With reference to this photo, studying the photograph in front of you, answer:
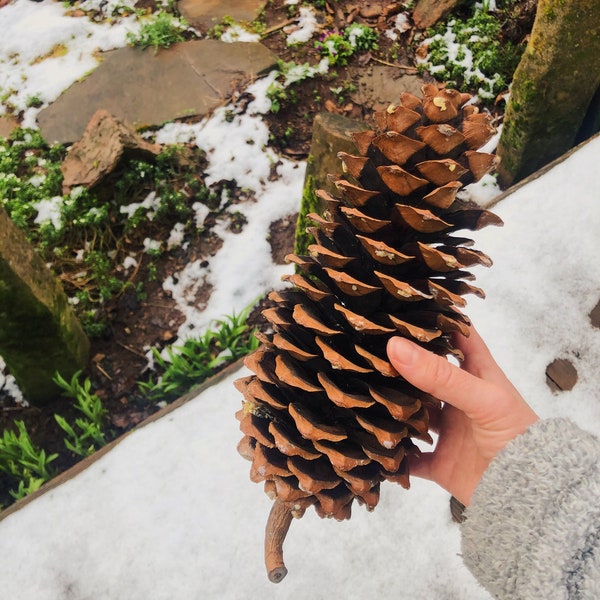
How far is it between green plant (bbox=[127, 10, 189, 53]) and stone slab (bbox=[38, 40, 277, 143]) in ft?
0.16

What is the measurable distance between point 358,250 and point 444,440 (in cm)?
64

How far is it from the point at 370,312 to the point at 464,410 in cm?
33

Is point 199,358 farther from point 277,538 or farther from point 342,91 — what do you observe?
point 342,91

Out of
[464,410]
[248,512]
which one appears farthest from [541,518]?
[248,512]

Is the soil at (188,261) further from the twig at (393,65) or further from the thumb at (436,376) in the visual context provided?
the thumb at (436,376)

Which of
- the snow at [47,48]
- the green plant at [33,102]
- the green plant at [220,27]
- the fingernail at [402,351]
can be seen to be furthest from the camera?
the green plant at [220,27]

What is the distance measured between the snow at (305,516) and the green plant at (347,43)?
6.25ft

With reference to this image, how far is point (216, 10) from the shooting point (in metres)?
4.02

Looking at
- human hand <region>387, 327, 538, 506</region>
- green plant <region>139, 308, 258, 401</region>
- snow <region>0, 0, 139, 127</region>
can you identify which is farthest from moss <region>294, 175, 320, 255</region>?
snow <region>0, 0, 139, 127</region>

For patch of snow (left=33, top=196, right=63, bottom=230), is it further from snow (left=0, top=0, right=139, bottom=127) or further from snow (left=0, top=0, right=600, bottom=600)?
snow (left=0, top=0, right=600, bottom=600)

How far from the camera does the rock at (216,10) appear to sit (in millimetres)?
3945

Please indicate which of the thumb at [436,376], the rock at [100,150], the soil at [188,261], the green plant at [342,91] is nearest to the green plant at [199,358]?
the soil at [188,261]

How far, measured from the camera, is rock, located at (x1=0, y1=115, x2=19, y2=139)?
3.47 metres

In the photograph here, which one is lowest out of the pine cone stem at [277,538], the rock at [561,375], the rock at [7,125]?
the rock at [7,125]
